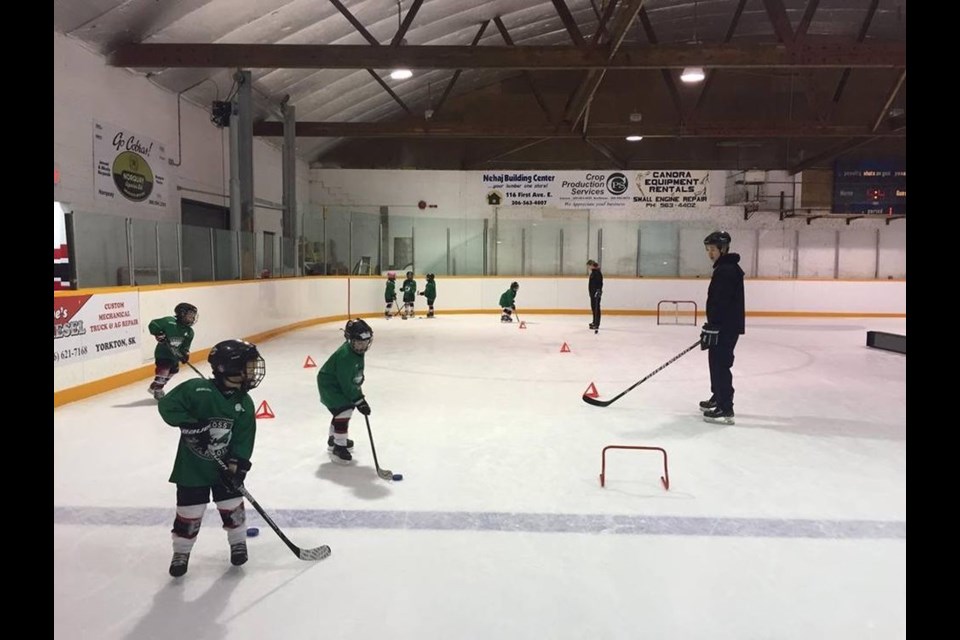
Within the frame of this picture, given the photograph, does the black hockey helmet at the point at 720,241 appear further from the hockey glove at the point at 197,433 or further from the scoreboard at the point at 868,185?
the scoreboard at the point at 868,185

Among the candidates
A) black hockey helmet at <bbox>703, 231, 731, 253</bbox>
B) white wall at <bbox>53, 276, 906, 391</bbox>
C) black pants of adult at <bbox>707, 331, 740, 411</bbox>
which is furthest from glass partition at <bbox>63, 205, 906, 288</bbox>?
black pants of adult at <bbox>707, 331, 740, 411</bbox>

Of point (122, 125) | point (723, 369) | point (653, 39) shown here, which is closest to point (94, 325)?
point (122, 125)

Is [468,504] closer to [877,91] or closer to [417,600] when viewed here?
[417,600]

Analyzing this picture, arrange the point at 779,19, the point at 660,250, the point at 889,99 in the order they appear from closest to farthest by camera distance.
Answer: the point at 779,19 → the point at 889,99 → the point at 660,250

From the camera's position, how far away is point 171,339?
16.2 feet

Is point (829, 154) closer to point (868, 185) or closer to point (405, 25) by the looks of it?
point (868, 185)

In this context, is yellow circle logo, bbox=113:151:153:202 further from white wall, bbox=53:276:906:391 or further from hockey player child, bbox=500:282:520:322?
hockey player child, bbox=500:282:520:322

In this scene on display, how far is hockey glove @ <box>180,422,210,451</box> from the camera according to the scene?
2.15 metres

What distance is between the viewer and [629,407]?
17.4 feet

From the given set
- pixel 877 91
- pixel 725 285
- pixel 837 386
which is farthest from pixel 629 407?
pixel 877 91

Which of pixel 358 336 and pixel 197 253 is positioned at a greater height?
pixel 197 253

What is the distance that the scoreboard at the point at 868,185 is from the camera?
15.0 m

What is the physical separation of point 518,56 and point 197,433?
25.0 ft

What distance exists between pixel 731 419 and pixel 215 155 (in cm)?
999
